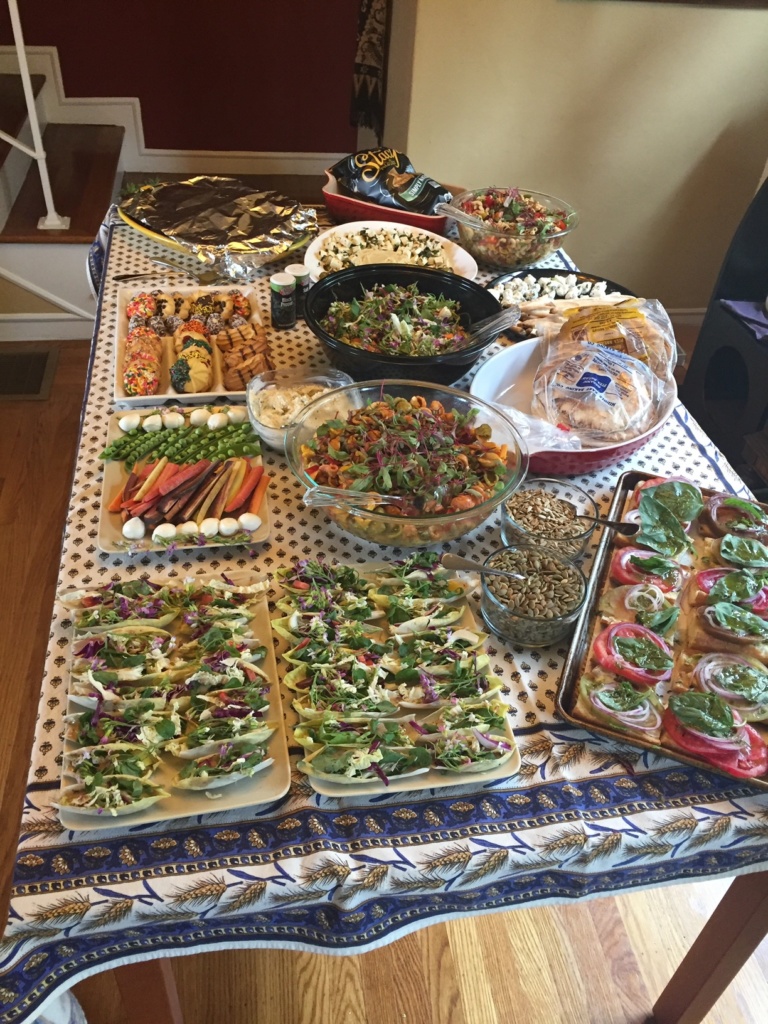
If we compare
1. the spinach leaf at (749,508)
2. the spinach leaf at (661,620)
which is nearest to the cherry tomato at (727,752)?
the spinach leaf at (661,620)

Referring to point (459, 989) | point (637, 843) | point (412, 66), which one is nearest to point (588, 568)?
point (637, 843)

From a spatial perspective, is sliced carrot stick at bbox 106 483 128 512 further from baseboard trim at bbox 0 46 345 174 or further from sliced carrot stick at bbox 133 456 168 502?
baseboard trim at bbox 0 46 345 174

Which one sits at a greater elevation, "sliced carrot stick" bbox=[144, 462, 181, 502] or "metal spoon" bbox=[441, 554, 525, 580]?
"metal spoon" bbox=[441, 554, 525, 580]

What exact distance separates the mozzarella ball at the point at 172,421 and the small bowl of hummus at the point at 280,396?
0.12 metres

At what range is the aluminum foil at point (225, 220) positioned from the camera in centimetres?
181

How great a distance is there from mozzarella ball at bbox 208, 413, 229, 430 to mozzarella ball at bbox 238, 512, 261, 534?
0.26 metres

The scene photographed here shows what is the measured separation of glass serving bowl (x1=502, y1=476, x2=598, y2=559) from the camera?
1068mm

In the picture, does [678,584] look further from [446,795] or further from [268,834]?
[268,834]

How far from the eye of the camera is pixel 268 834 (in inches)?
31.8

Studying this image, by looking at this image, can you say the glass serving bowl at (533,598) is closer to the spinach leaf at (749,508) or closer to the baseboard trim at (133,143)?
the spinach leaf at (749,508)

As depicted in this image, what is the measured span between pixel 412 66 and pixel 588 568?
2128mm

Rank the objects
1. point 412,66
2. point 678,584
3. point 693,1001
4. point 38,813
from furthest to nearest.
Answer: point 412,66 < point 693,1001 < point 678,584 < point 38,813

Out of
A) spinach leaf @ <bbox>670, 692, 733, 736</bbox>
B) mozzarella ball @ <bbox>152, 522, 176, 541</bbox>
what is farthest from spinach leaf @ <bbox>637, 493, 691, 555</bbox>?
mozzarella ball @ <bbox>152, 522, 176, 541</bbox>

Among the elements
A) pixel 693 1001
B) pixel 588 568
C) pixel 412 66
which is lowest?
pixel 693 1001
